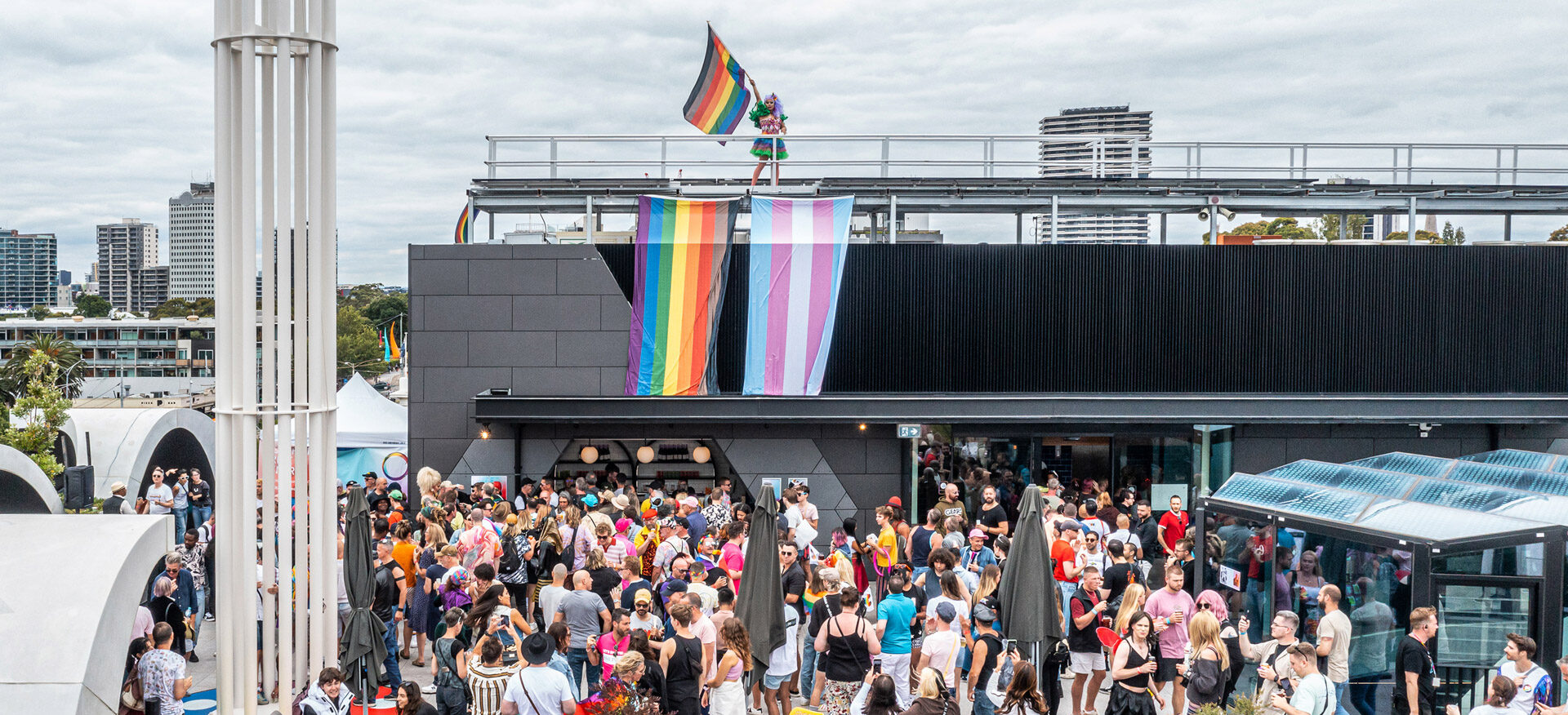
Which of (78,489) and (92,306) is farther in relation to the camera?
(92,306)

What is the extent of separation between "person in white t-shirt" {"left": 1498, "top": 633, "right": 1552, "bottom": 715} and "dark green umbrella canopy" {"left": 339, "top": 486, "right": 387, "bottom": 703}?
8411 mm

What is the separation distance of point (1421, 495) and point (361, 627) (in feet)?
33.8

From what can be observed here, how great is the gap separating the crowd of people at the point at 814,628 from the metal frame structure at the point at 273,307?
0.40m

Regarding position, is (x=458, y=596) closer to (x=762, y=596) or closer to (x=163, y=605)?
(x=163, y=605)

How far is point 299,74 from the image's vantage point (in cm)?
767

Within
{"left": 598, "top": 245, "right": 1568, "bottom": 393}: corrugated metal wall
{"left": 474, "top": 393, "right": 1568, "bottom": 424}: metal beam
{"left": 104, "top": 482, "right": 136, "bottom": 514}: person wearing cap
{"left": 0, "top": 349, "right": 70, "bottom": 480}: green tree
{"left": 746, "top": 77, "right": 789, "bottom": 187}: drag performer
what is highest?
{"left": 746, "top": 77, "right": 789, "bottom": 187}: drag performer

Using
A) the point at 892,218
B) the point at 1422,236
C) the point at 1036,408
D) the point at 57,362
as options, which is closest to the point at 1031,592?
the point at 1036,408

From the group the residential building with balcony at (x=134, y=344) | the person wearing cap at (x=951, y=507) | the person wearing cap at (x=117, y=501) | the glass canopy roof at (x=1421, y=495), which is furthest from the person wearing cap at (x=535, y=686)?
the residential building with balcony at (x=134, y=344)

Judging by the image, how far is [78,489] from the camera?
58.9ft

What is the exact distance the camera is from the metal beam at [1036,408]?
1642cm

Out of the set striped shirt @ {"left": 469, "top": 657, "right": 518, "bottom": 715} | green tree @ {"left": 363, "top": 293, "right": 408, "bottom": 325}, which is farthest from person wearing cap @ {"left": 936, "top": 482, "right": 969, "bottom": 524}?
green tree @ {"left": 363, "top": 293, "right": 408, "bottom": 325}

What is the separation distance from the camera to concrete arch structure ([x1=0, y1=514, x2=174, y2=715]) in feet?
21.5

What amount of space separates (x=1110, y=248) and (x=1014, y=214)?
347 centimetres

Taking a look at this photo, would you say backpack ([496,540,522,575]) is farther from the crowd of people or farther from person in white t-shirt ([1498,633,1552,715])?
person in white t-shirt ([1498,633,1552,715])
